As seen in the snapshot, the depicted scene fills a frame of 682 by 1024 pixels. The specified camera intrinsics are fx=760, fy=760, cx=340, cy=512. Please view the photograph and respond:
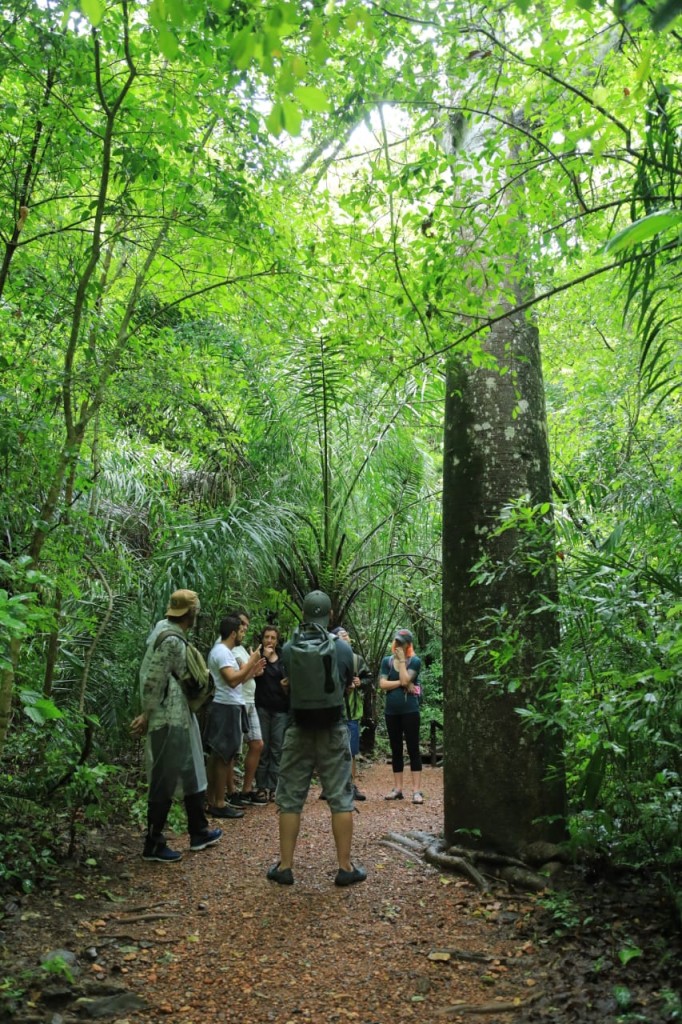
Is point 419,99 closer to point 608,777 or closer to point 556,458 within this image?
point 608,777

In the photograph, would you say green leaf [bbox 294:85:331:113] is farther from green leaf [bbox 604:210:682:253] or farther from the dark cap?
the dark cap

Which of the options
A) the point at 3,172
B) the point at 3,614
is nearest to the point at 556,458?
the point at 3,172

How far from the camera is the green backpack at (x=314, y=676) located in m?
4.71

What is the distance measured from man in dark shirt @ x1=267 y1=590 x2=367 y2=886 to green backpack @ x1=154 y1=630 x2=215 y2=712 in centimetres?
76

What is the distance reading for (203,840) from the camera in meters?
5.41

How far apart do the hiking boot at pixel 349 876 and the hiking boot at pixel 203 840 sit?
1.16 metres

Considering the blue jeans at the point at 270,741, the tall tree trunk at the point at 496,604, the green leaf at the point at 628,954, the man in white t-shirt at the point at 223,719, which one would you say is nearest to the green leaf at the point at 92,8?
the tall tree trunk at the point at 496,604

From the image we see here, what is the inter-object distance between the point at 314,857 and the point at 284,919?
3.80ft

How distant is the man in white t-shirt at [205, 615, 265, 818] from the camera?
260 inches

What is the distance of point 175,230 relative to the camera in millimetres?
5457

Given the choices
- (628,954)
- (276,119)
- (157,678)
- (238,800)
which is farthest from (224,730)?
(276,119)

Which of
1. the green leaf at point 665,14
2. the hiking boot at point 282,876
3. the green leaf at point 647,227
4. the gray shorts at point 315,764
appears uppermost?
the green leaf at point 665,14

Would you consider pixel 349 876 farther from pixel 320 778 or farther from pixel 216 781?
pixel 216 781

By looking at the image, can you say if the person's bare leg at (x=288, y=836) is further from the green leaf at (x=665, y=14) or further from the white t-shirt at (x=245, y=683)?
the green leaf at (x=665, y=14)
